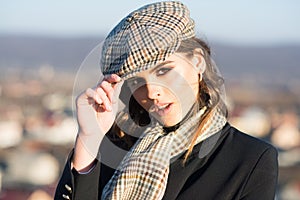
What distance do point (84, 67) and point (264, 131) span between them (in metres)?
18.4

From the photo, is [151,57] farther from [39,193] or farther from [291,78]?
[291,78]

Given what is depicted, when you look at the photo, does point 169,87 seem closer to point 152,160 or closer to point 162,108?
point 162,108

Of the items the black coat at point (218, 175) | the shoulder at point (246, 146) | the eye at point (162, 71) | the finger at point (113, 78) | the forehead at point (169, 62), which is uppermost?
the forehead at point (169, 62)

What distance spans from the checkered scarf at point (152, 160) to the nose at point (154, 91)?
10cm

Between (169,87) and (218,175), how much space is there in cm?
17

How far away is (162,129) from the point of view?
130cm

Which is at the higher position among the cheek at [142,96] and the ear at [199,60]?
the ear at [199,60]

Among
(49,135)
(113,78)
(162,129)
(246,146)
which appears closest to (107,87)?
(113,78)

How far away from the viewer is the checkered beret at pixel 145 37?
1.18 metres

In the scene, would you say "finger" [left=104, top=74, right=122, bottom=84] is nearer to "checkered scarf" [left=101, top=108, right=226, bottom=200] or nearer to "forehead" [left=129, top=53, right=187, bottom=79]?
"forehead" [left=129, top=53, right=187, bottom=79]

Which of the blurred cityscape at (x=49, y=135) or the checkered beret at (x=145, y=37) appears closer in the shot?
the checkered beret at (x=145, y=37)

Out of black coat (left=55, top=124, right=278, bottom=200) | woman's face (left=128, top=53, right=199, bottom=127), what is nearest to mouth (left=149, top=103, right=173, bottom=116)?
woman's face (left=128, top=53, right=199, bottom=127)

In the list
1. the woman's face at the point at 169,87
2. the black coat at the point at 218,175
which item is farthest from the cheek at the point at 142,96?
the black coat at the point at 218,175

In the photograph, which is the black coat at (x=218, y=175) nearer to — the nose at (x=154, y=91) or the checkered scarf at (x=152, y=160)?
the checkered scarf at (x=152, y=160)
